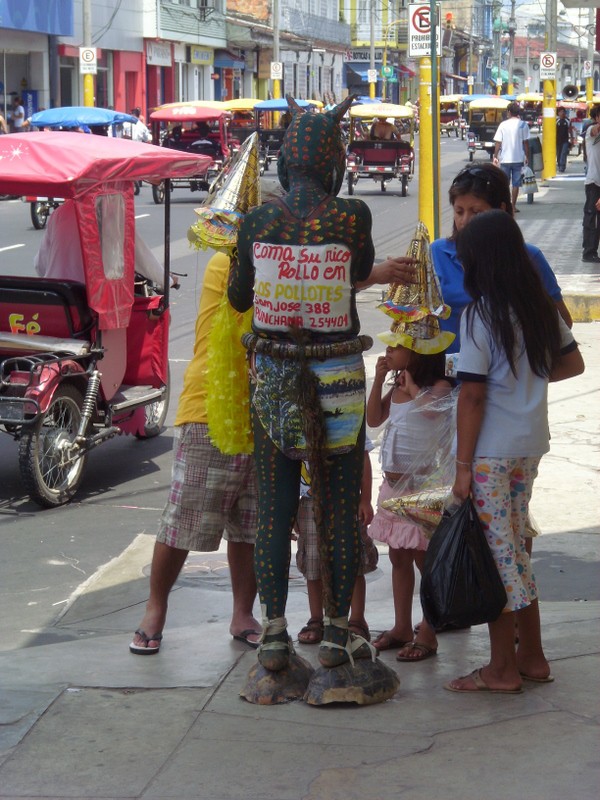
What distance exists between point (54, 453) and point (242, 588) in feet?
9.60

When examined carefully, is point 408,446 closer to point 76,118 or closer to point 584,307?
point 584,307

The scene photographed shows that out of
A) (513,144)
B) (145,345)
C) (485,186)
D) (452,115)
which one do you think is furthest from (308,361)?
(452,115)

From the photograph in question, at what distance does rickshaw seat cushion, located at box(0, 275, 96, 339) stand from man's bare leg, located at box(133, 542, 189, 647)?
3.37 m

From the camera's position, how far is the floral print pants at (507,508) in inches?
156

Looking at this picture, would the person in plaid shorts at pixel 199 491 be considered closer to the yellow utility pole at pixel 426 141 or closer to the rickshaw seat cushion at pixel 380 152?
the yellow utility pole at pixel 426 141

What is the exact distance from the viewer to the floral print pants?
13.0 ft

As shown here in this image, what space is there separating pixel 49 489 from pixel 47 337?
96 cm

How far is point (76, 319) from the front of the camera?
7.85 metres

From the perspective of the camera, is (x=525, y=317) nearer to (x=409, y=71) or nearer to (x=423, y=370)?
(x=423, y=370)

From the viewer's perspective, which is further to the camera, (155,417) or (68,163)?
(155,417)

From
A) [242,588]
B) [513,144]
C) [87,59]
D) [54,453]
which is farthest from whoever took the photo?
[87,59]

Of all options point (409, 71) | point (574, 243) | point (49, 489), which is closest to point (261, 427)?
point (49, 489)

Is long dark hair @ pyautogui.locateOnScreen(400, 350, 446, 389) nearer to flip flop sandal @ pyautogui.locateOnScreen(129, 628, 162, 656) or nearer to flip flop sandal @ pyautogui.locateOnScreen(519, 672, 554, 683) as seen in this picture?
flip flop sandal @ pyautogui.locateOnScreen(519, 672, 554, 683)

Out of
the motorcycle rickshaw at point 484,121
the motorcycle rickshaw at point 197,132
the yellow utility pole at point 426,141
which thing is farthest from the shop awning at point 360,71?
the yellow utility pole at point 426,141
